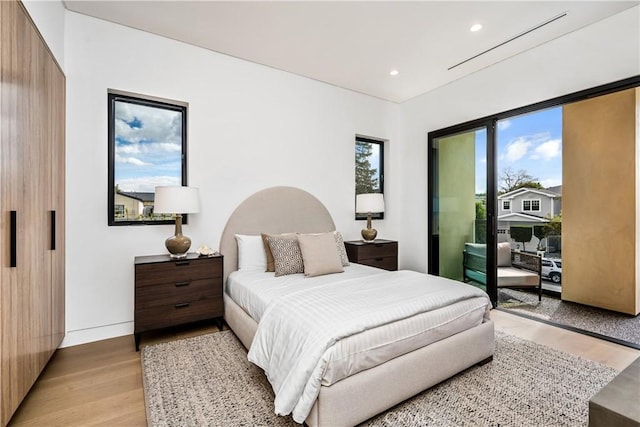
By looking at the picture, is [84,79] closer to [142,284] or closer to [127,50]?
[127,50]

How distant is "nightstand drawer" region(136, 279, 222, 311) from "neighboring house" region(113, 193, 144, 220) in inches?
31.9

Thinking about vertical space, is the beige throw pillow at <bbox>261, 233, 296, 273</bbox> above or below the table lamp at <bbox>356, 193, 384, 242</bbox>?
below

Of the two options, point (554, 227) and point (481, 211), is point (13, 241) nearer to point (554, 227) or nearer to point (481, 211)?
point (481, 211)

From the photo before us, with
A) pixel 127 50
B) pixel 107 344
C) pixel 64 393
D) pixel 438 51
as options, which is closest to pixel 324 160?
pixel 438 51

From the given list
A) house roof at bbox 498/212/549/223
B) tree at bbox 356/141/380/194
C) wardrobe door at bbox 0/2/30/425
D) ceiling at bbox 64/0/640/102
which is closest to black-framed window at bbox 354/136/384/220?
tree at bbox 356/141/380/194

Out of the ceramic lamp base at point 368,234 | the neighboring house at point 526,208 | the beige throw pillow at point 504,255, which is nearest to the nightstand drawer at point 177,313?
the ceramic lamp base at point 368,234

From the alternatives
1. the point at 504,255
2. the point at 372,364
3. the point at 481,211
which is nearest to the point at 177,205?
the point at 372,364

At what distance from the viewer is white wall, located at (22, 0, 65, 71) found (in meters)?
1.95

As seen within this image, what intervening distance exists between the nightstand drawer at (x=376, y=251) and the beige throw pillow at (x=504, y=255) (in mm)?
1495

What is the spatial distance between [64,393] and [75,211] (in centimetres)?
144

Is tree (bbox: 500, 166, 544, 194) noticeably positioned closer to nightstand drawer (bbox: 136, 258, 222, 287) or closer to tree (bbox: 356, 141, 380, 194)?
tree (bbox: 356, 141, 380, 194)

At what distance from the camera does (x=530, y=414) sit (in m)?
1.72

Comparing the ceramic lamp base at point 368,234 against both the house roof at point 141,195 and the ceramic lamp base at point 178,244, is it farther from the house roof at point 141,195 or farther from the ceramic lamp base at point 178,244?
the house roof at point 141,195

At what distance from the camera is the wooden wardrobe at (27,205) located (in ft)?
5.08
